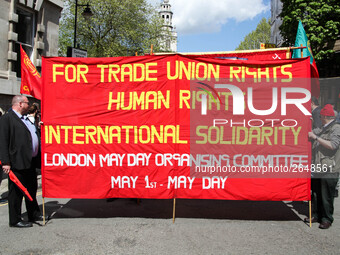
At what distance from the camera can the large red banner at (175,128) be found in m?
4.98

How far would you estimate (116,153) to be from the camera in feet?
16.9

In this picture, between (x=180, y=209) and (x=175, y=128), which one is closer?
(x=175, y=128)

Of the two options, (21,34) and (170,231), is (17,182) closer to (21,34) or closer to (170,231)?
(170,231)

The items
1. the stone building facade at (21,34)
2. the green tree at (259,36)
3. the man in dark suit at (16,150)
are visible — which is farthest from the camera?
the green tree at (259,36)

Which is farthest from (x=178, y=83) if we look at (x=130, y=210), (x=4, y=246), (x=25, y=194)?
(x=4, y=246)

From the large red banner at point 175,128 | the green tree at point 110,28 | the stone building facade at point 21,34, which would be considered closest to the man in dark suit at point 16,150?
the large red banner at point 175,128

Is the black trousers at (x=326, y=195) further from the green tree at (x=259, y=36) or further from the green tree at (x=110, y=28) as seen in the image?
the green tree at (x=259, y=36)

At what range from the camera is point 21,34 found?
12555 millimetres

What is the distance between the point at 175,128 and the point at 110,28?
22.8 metres

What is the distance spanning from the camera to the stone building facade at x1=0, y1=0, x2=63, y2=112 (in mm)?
11289

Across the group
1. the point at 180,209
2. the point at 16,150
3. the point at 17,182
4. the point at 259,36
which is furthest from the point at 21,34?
the point at 259,36

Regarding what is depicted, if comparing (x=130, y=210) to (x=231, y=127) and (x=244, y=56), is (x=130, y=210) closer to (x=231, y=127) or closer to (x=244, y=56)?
(x=231, y=127)

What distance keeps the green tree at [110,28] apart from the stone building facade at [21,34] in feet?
35.1

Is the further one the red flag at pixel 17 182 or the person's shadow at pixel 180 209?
the person's shadow at pixel 180 209
